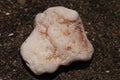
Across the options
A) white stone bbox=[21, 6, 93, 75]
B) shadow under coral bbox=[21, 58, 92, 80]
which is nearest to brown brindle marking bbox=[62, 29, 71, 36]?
white stone bbox=[21, 6, 93, 75]

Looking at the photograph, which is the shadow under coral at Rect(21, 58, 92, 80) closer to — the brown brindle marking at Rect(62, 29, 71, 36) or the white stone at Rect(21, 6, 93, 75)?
the white stone at Rect(21, 6, 93, 75)

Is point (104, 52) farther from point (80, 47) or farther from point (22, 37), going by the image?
point (22, 37)

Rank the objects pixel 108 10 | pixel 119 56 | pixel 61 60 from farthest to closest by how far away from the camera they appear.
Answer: pixel 108 10
pixel 119 56
pixel 61 60

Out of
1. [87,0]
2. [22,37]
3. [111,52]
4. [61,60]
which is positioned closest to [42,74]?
[61,60]

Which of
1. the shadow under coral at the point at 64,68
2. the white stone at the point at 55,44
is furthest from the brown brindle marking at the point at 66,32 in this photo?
the shadow under coral at the point at 64,68

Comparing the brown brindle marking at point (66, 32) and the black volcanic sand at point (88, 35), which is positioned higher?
the brown brindle marking at point (66, 32)

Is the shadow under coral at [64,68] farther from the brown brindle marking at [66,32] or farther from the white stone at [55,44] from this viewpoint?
the brown brindle marking at [66,32]
